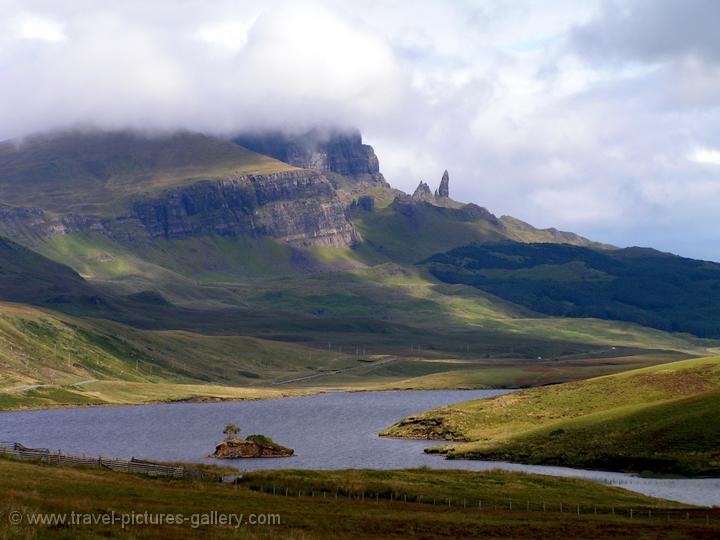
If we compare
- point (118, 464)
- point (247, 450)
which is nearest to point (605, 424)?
point (247, 450)

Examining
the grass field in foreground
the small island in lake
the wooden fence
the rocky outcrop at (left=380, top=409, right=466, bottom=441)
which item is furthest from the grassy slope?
the wooden fence

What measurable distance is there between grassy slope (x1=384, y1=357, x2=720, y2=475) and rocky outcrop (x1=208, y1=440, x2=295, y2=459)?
23130 mm

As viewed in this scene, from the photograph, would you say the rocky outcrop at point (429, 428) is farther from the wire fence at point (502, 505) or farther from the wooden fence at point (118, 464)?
the wire fence at point (502, 505)

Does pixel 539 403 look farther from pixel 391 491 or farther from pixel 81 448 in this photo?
pixel 391 491

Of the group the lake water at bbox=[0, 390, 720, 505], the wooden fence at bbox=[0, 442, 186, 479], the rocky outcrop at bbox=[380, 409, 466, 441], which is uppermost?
the wooden fence at bbox=[0, 442, 186, 479]

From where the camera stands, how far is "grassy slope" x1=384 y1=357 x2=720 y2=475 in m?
124

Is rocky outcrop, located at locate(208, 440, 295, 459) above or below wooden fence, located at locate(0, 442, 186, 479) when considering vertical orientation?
below

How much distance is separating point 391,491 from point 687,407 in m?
61.9

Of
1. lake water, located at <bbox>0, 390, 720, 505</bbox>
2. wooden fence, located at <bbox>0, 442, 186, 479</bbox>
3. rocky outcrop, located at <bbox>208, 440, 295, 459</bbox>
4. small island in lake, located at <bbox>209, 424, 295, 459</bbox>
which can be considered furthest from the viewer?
small island in lake, located at <bbox>209, 424, 295, 459</bbox>

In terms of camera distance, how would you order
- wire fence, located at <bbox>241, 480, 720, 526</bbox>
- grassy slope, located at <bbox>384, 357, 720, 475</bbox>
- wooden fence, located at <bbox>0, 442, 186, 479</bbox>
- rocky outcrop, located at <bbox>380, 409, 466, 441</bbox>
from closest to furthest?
wire fence, located at <bbox>241, 480, 720, 526</bbox>
wooden fence, located at <bbox>0, 442, 186, 479</bbox>
grassy slope, located at <bbox>384, 357, 720, 475</bbox>
rocky outcrop, located at <bbox>380, 409, 466, 441</bbox>

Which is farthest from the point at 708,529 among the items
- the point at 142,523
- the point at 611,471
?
the point at 611,471

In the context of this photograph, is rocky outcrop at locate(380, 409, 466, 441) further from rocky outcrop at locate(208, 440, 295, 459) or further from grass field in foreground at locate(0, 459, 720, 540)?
grass field in foreground at locate(0, 459, 720, 540)

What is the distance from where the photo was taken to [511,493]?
8988 cm

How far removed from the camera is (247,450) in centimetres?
14262
